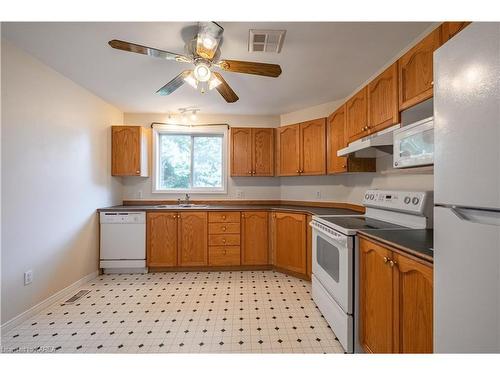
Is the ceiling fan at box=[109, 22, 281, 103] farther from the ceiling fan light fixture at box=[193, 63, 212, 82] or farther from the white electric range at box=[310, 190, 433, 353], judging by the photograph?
the white electric range at box=[310, 190, 433, 353]

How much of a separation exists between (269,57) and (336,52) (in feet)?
1.95

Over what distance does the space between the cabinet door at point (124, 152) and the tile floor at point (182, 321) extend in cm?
154

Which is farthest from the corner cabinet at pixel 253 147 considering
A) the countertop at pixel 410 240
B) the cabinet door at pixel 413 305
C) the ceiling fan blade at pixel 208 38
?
the cabinet door at pixel 413 305

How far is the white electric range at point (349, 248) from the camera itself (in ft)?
4.79

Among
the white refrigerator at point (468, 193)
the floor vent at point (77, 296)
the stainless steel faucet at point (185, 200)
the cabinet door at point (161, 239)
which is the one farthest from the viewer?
the stainless steel faucet at point (185, 200)

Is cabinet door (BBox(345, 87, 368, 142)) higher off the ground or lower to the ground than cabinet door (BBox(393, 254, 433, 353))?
higher

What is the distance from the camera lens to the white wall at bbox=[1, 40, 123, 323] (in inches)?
68.3

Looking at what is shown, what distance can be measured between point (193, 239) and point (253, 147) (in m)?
1.65

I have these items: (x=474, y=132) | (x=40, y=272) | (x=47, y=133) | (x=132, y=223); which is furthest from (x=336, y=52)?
(x=40, y=272)

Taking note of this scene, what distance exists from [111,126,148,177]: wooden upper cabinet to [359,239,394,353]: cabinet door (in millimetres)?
3123

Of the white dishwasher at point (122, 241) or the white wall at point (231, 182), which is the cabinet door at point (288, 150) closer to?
the white wall at point (231, 182)

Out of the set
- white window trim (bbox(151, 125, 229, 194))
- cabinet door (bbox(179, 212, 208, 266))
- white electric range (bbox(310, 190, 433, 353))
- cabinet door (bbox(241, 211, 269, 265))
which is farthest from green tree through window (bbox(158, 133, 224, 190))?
white electric range (bbox(310, 190, 433, 353))

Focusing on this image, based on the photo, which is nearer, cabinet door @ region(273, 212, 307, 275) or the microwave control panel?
the microwave control panel
